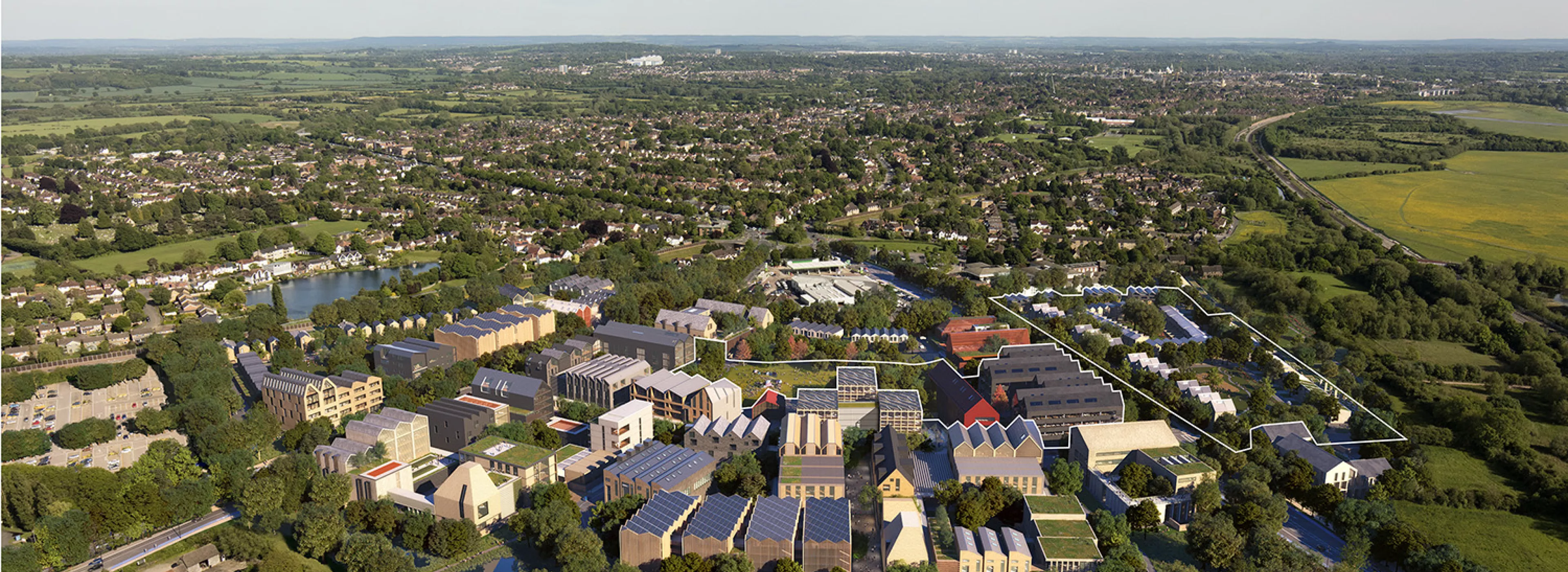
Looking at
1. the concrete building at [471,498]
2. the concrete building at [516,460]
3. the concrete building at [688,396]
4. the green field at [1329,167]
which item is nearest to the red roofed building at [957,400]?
the concrete building at [688,396]

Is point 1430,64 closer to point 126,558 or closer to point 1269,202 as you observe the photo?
point 1269,202

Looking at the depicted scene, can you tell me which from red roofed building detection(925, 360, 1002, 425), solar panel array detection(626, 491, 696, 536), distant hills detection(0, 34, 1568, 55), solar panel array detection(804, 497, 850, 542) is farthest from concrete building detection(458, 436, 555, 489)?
distant hills detection(0, 34, 1568, 55)

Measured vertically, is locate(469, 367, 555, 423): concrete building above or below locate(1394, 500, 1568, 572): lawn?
above

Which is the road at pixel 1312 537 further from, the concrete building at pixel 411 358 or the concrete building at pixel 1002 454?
the concrete building at pixel 411 358

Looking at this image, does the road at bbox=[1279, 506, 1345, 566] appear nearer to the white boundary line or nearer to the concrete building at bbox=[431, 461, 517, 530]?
the white boundary line

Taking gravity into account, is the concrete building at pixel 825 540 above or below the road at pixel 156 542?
above

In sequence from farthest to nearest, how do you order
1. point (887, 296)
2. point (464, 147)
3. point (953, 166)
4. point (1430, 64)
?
1. point (1430, 64)
2. point (464, 147)
3. point (953, 166)
4. point (887, 296)

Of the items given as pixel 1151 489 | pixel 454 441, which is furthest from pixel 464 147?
pixel 1151 489
